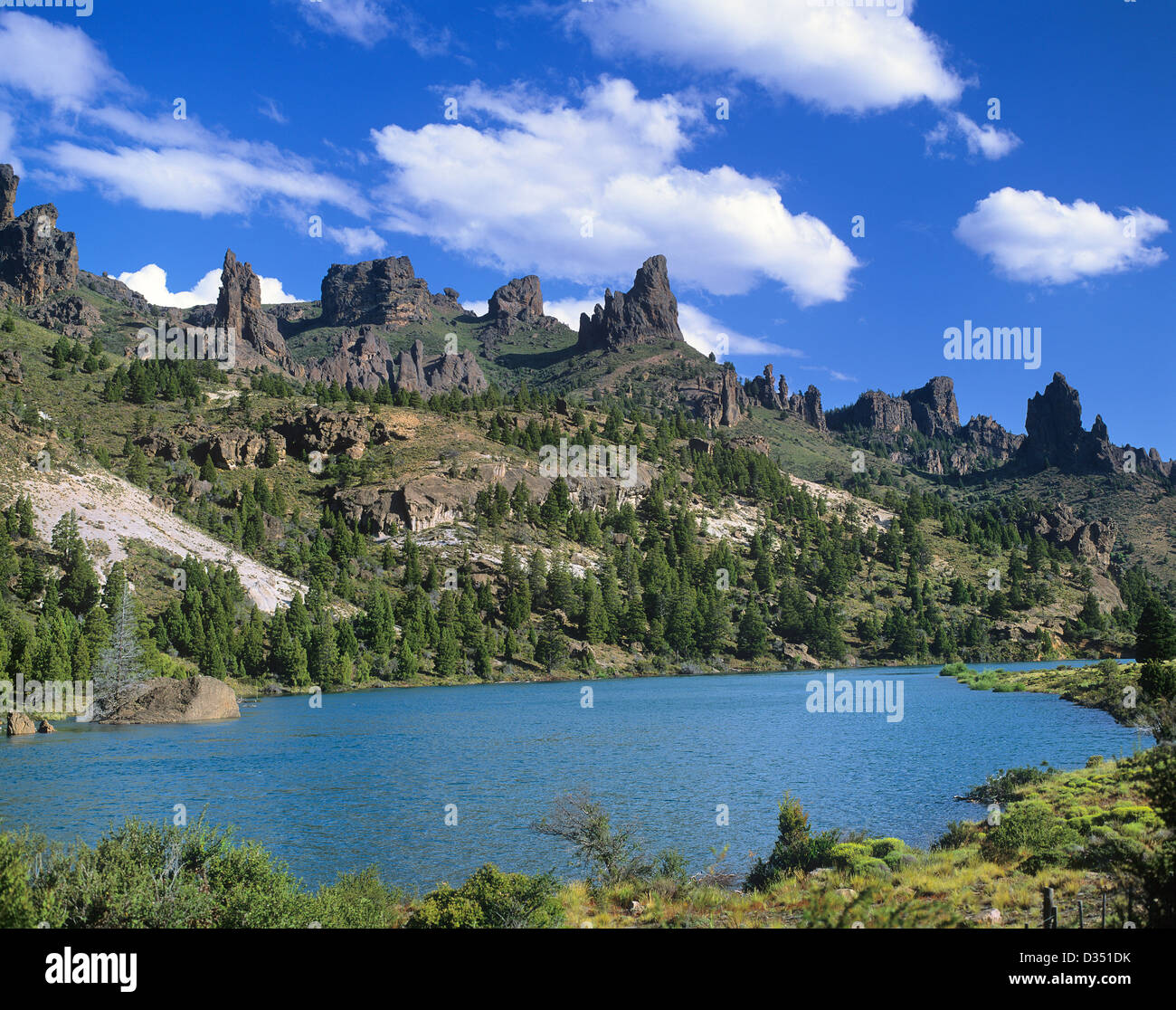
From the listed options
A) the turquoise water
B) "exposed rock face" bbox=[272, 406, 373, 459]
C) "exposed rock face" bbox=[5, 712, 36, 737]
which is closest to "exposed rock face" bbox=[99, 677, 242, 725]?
the turquoise water

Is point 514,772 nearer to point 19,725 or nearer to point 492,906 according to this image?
point 492,906

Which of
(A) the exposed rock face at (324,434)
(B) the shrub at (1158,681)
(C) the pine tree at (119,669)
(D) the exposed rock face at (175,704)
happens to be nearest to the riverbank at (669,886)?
(B) the shrub at (1158,681)

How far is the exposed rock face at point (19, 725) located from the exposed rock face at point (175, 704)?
7533 mm

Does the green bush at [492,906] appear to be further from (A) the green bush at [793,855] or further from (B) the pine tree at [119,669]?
(B) the pine tree at [119,669]

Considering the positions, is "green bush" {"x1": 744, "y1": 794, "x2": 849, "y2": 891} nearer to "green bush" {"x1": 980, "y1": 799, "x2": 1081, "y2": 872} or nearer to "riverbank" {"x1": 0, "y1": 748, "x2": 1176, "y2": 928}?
"riverbank" {"x1": 0, "y1": 748, "x2": 1176, "y2": 928}

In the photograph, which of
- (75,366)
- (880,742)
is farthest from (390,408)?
(880,742)

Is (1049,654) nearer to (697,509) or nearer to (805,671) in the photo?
(805,671)

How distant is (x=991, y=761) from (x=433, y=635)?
298ft

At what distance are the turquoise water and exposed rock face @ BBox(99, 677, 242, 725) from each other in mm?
2751

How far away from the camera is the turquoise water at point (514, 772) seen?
2925cm
